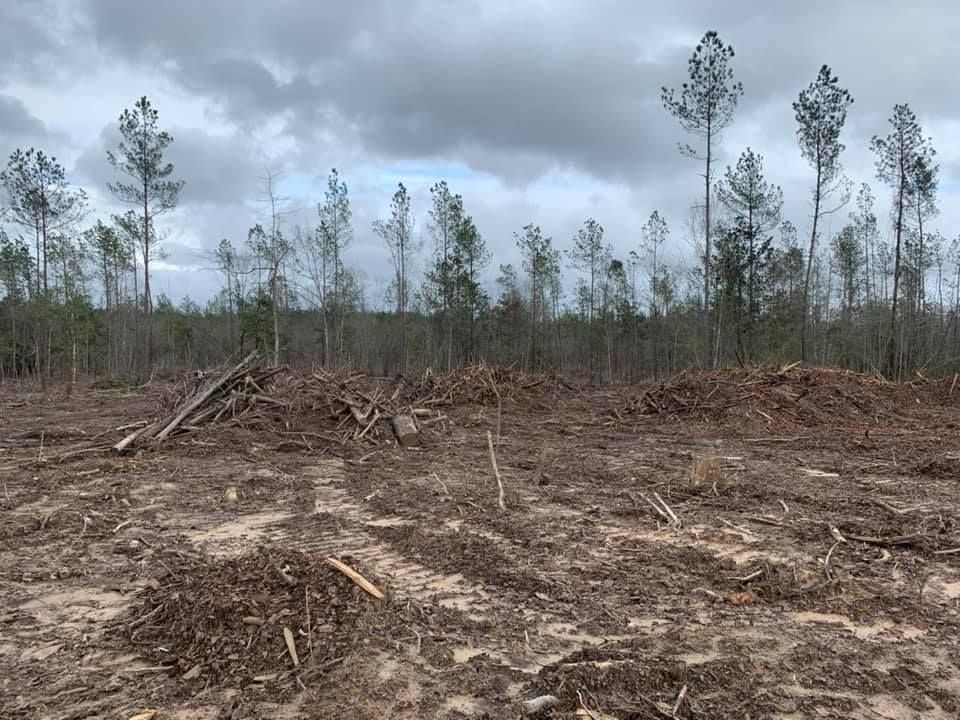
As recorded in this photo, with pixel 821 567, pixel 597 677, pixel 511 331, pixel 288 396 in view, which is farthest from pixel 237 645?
pixel 511 331

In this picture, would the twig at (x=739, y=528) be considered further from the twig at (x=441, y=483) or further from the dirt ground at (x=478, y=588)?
the twig at (x=441, y=483)

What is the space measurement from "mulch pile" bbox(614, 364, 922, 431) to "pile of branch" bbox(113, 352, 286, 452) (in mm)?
8562

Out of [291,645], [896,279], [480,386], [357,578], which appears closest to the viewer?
[291,645]

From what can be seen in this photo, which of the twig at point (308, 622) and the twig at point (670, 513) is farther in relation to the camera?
the twig at point (670, 513)

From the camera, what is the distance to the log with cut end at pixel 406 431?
39.0 feet

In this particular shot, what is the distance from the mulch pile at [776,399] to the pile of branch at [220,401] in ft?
28.1

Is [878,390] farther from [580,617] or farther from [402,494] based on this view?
[580,617]

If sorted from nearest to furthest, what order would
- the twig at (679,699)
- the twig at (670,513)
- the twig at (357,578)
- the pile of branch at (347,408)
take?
the twig at (679,699), the twig at (357,578), the twig at (670,513), the pile of branch at (347,408)

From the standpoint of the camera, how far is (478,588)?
4.50 meters

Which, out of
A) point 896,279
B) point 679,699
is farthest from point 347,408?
point 896,279

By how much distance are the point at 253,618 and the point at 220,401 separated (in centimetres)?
980

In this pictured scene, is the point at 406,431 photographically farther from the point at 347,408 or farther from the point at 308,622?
the point at 308,622

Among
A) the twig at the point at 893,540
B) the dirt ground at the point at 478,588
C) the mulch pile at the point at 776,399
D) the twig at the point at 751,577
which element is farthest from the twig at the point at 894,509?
the mulch pile at the point at 776,399

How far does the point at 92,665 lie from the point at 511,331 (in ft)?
122
